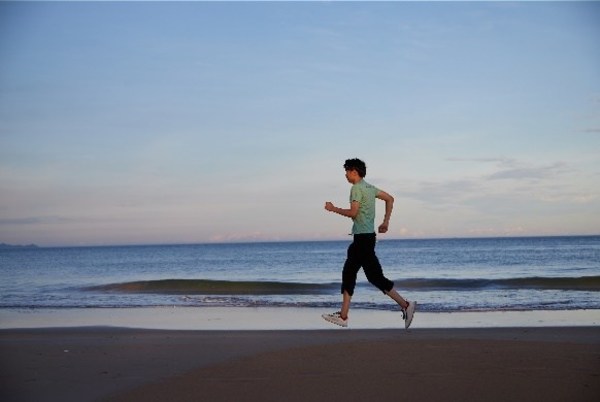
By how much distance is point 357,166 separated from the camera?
24.6 feet

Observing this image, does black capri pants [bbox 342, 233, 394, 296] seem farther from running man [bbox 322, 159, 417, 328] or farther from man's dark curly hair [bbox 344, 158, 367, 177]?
man's dark curly hair [bbox 344, 158, 367, 177]

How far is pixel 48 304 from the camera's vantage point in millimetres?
16703

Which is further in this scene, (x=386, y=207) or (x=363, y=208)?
(x=386, y=207)

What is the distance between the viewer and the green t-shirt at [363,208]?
289 inches

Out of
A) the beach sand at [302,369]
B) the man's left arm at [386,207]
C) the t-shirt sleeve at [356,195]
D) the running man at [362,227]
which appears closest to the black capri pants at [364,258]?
the running man at [362,227]

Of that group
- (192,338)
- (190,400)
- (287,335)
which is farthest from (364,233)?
(190,400)

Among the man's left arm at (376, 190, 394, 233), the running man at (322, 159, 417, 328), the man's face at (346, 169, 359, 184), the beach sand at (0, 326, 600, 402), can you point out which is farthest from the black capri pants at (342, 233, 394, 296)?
the beach sand at (0, 326, 600, 402)

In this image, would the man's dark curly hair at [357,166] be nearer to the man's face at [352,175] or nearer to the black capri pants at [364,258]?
Result: the man's face at [352,175]

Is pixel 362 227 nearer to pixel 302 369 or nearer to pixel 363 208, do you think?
pixel 363 208

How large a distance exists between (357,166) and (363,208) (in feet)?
1.65

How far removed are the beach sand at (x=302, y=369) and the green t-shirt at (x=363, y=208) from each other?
4.15ft

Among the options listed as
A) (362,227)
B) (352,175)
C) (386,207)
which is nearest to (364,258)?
(362,227)

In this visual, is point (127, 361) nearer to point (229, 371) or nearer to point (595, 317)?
point (229, 371)

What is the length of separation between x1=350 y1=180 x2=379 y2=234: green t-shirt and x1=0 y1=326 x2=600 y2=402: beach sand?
127 cm
